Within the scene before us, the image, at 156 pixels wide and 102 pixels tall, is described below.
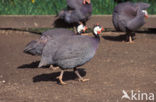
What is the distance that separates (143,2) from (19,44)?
111 inches

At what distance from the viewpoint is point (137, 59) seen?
667cm

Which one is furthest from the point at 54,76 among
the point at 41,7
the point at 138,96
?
the point at 41,7

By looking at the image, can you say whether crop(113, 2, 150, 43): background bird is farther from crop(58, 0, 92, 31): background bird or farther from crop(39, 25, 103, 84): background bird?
crop(39, 25, 103, 84): background bird

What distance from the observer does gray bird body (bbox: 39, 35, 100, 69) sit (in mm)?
5227

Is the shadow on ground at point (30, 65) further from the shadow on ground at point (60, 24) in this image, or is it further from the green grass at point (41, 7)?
the green grass at point (41, 7)

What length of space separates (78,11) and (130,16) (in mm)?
1093

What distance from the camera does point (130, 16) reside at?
25.6 feet

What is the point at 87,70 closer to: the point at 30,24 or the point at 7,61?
the point at 7,61

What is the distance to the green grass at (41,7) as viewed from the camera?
8.59 m

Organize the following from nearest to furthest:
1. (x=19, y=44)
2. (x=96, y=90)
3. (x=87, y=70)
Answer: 1. (x=96, y=90)
2. (x=87, y=70)
3. (x=19, y=44)

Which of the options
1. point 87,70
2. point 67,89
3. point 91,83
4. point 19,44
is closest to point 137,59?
point 87,70

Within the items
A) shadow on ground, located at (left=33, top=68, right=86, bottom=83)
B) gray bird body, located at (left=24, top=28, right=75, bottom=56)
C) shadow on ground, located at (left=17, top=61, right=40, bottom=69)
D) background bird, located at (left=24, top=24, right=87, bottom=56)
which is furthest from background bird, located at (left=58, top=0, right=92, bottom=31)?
gray bird body, located at (left=24, top=28, right=75, bottom=56)

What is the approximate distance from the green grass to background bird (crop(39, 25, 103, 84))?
10.9 ft

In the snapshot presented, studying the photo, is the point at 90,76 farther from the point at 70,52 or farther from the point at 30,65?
the point at 30,65
